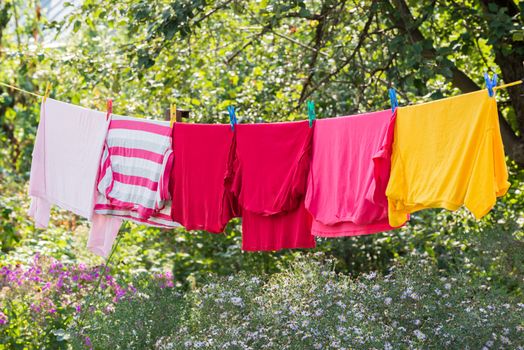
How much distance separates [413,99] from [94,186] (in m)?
2.99

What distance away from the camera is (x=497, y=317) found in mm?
4473

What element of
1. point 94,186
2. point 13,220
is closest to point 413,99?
point 94,186

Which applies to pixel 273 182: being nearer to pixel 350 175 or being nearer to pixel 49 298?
pixel 350 175

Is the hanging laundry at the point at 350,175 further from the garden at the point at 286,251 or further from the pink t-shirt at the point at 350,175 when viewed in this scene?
the garden at the point at 286,251

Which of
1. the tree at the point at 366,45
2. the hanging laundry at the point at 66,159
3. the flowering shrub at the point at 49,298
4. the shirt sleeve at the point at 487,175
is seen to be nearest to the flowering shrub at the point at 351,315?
the flowering shrub at the point at 49,298

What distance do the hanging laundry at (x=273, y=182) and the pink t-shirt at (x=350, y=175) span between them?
76 mm

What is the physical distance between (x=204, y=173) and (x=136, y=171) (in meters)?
0.39

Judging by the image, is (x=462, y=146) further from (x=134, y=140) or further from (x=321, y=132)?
(x=134, y=140)

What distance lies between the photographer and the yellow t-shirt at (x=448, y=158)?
132 inches

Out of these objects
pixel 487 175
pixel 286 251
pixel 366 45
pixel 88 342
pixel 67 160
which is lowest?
pixel 88 342

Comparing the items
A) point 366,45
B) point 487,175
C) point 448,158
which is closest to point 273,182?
point 448,158

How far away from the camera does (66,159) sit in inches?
192

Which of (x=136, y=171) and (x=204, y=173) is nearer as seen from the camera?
(x=204, y=173)

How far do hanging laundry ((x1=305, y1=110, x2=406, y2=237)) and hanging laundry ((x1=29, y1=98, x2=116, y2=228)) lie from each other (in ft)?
4.07
